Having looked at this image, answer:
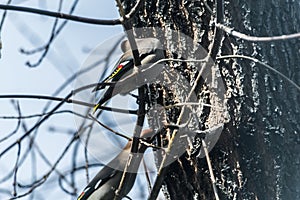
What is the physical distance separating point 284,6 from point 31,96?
801mm

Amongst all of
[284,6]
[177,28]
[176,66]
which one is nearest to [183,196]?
[176,66]

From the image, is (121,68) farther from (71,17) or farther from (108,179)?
(71,17)

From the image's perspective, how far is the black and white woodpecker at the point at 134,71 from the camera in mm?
1902

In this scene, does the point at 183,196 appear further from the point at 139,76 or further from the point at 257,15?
the point at 257,15

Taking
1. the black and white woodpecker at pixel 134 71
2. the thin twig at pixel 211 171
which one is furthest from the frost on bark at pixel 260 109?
the black and white woodpecker at pixel 134 71

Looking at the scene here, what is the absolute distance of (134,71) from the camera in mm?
1854

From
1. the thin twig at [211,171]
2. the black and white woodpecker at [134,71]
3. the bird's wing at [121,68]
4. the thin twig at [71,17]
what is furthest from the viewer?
the bird's wing at [121,68]

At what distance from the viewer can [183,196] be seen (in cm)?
191

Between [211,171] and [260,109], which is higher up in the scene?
[260,109]

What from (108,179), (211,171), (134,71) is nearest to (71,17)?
(134,71)

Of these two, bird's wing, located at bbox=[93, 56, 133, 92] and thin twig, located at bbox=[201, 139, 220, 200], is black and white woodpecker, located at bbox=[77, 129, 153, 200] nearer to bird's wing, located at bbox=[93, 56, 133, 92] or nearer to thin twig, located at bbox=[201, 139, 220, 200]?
bird's wing, located at bbox=[93, 56, 133, 92]

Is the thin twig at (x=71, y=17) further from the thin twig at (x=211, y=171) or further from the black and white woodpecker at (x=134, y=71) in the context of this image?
the thin twig at (x=211, y=171)

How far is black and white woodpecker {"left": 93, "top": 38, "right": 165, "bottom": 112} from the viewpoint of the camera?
6.24ft

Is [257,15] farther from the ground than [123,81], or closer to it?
farther from the ground
